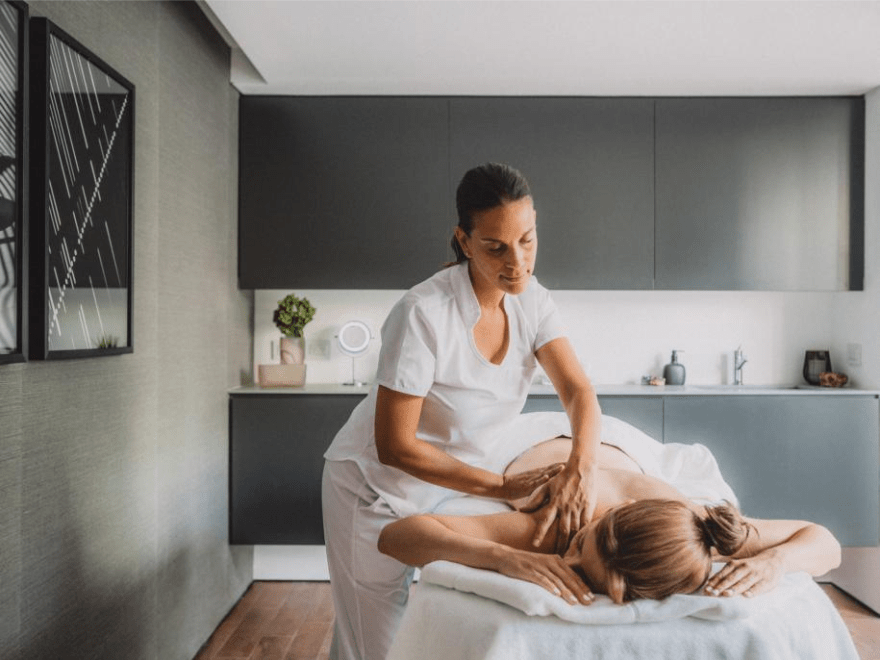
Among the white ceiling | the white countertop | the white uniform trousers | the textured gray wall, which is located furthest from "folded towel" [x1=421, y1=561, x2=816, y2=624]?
the white countertop

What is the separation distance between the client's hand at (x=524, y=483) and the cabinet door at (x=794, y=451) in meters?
1.89

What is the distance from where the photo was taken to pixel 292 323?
3623 millimetres

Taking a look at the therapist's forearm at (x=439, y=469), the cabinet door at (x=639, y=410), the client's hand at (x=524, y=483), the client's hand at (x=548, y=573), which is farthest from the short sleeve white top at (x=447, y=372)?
the cabinet door at (x=639, y=410)

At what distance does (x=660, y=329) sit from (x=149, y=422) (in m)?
2.56

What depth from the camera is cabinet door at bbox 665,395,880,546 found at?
3.38m

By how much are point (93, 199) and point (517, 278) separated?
1132 millimetres

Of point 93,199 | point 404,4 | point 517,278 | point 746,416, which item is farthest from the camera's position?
point 746,416

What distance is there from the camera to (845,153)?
357 cm

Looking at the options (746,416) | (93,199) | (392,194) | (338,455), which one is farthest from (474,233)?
(746,416)

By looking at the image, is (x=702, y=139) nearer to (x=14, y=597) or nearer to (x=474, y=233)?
(x=474, y=233)

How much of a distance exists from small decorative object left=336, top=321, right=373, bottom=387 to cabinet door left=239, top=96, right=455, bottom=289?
276 millimetres

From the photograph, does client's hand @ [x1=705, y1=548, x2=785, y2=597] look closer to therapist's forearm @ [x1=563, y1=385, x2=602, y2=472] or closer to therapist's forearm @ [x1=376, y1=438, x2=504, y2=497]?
therapist's forearm @ [x1=563, y1=385, x2=602, y2=472]

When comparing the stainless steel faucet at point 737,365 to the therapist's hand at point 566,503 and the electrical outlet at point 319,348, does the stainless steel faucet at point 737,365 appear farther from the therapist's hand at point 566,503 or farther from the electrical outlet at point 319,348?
the therapist's hand at point 566,503

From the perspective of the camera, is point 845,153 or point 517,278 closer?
point 517,278
